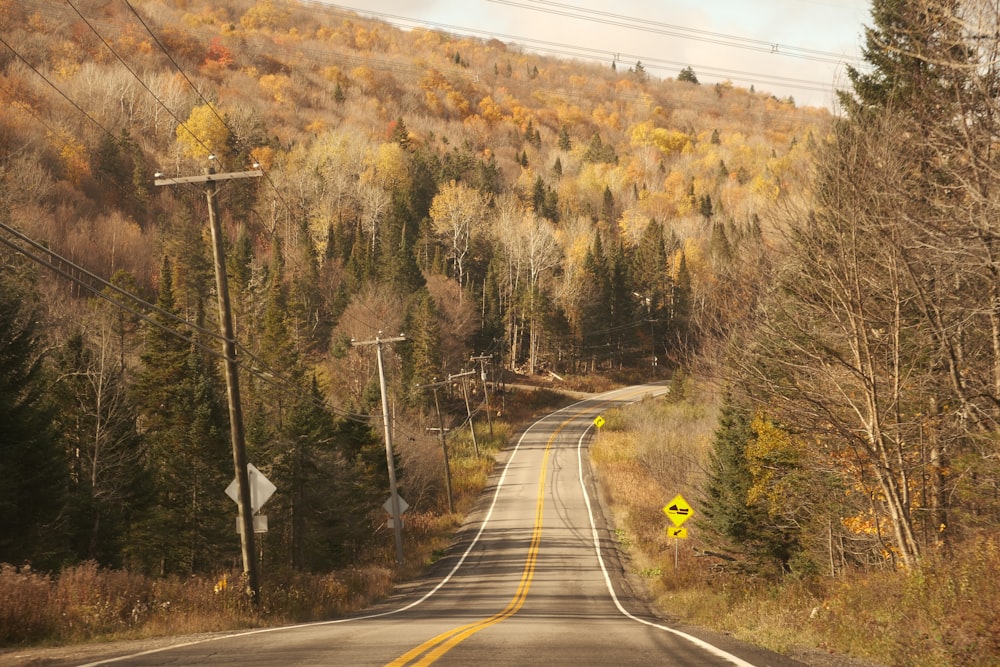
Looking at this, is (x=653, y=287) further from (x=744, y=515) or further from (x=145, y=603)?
(x=145, y=603)

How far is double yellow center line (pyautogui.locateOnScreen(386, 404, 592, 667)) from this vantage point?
8261 mm

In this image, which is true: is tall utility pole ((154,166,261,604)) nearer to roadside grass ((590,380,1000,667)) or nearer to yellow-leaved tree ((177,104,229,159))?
roadside grass ((590,380,1000,667))

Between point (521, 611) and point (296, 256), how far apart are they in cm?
8213

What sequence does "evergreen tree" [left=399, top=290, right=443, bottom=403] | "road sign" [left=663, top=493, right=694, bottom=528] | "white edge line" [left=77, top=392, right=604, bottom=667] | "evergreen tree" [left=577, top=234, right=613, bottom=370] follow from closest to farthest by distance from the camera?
"white edge line" [left=77, top=392, right=604, bottom=667] → "road sign" [left=663, top=493, right=694, bottom=528] → "evergreen tree" [left=399, top=290, right=443, bottom=403] → "evergreen tree" [left=577, top=234, right=613, bottom=370]

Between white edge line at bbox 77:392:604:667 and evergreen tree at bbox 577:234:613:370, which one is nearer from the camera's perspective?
white edge line at bbox 77:392:604:667

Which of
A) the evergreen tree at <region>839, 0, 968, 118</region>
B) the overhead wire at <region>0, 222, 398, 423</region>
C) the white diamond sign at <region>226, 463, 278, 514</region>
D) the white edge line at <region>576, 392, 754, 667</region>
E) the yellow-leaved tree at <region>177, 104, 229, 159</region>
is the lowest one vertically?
the white edge line at <region>576, 392, 754, 667</region>

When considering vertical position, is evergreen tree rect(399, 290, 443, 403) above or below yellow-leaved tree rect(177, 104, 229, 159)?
below

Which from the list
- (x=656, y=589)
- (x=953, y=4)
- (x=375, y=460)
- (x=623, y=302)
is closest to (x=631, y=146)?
(x=623, y=302)

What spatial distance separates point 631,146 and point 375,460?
141 m

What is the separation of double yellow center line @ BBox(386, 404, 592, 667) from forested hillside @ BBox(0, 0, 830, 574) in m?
5.90

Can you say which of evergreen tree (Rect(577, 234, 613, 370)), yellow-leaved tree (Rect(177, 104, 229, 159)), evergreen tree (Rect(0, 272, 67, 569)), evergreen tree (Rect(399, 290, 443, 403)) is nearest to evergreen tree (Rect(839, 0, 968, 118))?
evergreen tree (Rect(0, 272, 67, 569))

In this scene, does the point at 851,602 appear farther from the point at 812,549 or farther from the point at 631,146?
the point at 631,146

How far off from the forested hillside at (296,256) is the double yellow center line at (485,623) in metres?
5.90

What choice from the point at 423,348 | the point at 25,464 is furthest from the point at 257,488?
the point at 423,348
